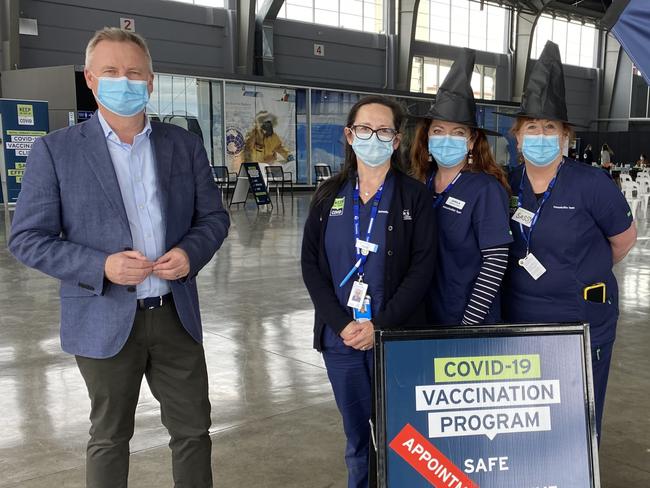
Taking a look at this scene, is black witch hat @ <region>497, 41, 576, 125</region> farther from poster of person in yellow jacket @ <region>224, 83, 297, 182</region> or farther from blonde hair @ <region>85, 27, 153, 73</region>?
poster of person in yellow jacket @ <region>224, 83, 297, 182</region>

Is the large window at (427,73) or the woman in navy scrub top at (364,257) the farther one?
the large window at (427,73)

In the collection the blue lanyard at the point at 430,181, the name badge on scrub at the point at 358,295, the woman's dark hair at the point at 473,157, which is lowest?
the name badge on scrub at the point at 358,295

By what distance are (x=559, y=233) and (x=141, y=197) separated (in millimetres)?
1450

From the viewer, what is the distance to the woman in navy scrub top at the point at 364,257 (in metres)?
2.23

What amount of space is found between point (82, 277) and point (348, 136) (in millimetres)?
1043

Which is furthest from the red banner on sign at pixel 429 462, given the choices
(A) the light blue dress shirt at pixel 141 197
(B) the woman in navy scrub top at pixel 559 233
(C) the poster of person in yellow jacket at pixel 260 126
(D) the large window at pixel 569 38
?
(D) the large window at pixel 569 38

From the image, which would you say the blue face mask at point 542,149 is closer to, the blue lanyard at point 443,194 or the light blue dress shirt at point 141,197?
the blue lanyard at point 443,194

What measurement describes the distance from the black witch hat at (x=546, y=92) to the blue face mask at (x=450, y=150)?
264mm

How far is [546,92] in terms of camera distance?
2357 millimetres

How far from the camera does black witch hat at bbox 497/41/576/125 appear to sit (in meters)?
2.36

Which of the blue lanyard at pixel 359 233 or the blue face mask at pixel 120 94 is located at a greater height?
the blue face mask at pixel 120 94

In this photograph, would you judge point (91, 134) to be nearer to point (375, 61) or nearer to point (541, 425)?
point (541, 425)

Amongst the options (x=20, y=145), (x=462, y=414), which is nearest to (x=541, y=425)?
(x=462, y=414)

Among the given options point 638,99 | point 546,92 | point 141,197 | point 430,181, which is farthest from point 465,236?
point 638,99
